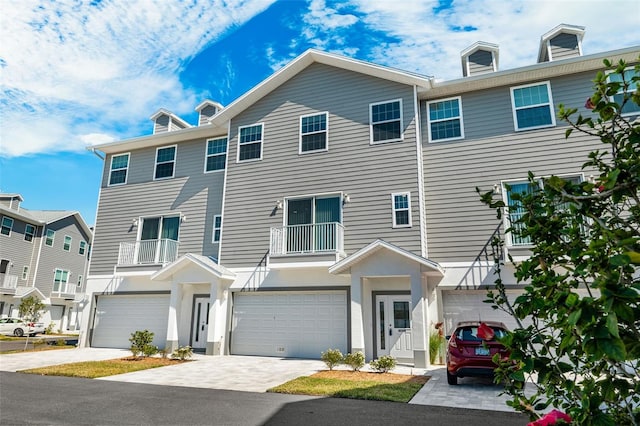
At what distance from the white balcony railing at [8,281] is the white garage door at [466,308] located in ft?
98.3

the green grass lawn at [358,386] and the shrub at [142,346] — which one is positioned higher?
the shrub at [142,346]

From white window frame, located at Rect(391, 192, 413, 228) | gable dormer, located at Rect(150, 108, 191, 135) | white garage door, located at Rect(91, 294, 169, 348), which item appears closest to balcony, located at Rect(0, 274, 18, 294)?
white garage door, located at Rect(91, 294, 169, 348)

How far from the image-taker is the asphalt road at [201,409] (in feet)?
19.7

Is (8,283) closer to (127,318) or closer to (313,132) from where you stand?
(127,318)

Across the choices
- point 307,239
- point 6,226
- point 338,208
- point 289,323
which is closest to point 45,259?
point 6,226

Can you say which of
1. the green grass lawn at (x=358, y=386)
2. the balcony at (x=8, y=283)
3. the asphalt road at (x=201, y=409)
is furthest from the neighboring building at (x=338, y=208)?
the balcony at (x=8, y=283)

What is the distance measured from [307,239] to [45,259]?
28.2m

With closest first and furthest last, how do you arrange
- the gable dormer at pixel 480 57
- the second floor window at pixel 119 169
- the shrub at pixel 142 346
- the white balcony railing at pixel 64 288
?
the shrub at pixel 142 346 → the gable dormer at pixel 480 57 → the second floor window at pixel 119 169 → the white balcony railing at pixel 64 288

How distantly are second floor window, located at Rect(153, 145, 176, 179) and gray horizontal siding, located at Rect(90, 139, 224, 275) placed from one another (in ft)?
0.84

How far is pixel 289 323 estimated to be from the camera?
14.2 m

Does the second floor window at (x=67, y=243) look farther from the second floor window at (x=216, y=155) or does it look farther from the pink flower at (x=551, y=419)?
the pink flower at (x=551, y=419)

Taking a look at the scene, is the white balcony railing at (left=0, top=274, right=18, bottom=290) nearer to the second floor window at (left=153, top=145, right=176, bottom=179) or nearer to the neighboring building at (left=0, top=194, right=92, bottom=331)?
the neighboring building at (left=0, top=194, right=92, bottom=331)

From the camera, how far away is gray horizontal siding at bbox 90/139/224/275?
16.7m

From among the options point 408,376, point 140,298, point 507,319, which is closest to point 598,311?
point 408,376
